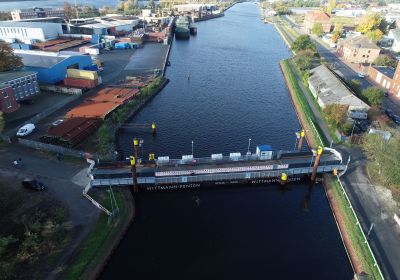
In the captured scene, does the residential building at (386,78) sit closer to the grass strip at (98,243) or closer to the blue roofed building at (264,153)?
the blue roofed building at (264,153)

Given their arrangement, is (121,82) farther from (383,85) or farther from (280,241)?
(383,85)

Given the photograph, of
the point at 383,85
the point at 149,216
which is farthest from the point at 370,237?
the point at 383,85

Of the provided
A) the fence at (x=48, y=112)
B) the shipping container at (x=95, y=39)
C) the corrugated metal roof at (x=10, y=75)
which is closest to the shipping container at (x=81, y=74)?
the fence at (x=48, y=112)

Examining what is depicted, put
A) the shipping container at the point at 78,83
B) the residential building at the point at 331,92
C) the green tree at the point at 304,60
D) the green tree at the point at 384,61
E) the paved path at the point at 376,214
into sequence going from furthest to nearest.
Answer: the green tree at the point at 384,61
the green tree at the point at 304,60
the shipping container at the point at 78,83
the residential building at the point at 331,92
the paved path at the point at 376,214

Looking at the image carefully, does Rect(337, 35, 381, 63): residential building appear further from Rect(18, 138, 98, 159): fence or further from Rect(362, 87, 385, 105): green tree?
Rect(18, 138, 98, 159): fence

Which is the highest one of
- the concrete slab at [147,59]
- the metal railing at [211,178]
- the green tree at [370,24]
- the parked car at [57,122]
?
the green tree at [370,24]

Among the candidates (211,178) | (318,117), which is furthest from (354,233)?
(318,117)

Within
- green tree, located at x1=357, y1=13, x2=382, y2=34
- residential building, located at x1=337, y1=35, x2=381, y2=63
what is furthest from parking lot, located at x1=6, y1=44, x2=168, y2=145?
green tree, located at x1=357, y1=13, x2=382, y2=34
